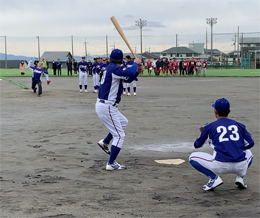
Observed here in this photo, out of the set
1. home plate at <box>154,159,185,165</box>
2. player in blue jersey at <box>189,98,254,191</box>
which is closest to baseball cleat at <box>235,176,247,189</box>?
player in blue jersey at <box>189,98,254,191</box>

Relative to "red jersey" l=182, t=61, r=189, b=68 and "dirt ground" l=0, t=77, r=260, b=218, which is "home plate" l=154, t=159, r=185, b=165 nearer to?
"dirt ground" l=0, t=77, r=260, b=218

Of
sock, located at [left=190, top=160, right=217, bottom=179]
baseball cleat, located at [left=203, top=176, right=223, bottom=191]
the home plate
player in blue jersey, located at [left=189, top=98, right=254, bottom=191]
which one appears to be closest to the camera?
player in blue jersey, located at [left=189, top=98, right=254, bottom=191]

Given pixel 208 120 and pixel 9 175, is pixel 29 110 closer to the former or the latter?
pixel 208 120

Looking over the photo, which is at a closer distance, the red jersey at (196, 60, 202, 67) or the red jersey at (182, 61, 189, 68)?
the red jersey at (196, 60, 202, 67)

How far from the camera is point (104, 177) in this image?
237 inches

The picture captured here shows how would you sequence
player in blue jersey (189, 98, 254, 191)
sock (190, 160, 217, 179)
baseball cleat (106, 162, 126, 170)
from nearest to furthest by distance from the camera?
player in blue jersey (189, 98, 254, 191)
sock (190, 160, 217, 179)
baseball cleat (106, 162, 126, 170)

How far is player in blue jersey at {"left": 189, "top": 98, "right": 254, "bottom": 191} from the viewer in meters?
5.09

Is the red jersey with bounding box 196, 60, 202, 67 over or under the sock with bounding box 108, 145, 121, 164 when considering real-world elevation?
over

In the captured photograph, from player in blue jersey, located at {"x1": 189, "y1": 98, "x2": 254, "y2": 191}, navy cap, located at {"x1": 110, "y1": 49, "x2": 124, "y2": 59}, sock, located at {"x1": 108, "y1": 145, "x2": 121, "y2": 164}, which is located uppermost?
navy cap, located at {"x1": 110, "y1": 49, "x2": 124, "y2": 59}

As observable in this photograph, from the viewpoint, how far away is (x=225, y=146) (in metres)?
5.09

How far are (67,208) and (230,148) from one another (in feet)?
7.15

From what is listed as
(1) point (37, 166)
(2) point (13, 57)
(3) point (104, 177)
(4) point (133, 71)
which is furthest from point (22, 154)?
(2) point (13, 57)

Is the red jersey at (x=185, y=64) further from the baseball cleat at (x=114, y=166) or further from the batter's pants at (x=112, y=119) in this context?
the baseball cleat at (x=114, y=166)

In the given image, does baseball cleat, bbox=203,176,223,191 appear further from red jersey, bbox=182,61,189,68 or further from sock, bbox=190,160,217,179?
red jersey, bbox=182,61,189,68
